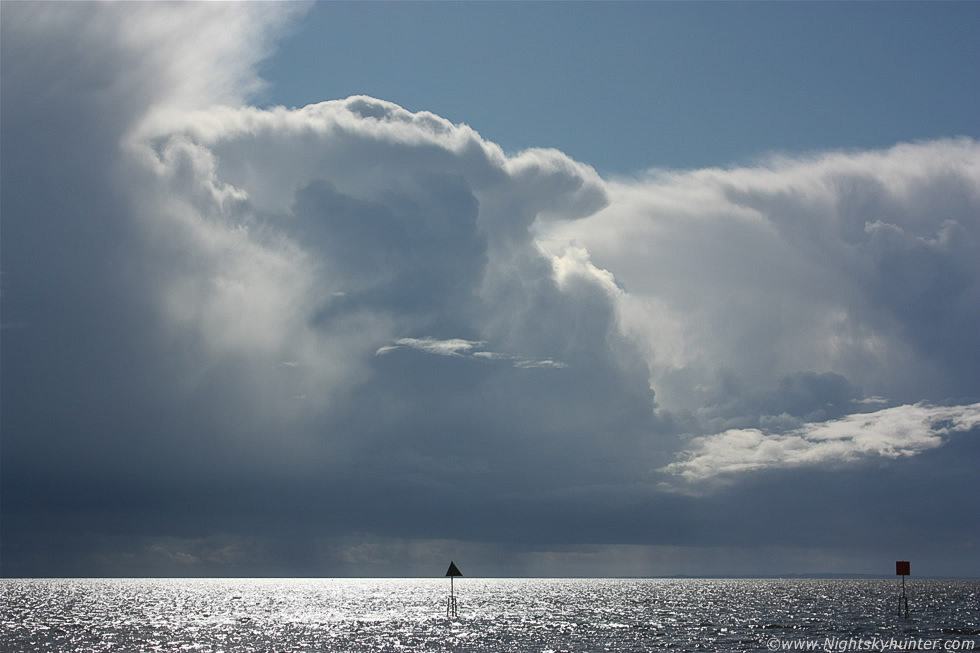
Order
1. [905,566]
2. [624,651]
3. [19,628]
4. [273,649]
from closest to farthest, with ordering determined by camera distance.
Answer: [624,651] < [273,649] < [905,566] < [19,628]

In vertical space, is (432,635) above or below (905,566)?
below

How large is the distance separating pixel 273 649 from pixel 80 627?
46014 millimetres

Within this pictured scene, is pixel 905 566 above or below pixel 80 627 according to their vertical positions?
above

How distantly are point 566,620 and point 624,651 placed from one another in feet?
145

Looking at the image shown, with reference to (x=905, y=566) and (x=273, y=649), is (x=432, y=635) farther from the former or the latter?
(x=905, y=566)

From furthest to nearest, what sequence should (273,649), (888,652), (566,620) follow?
(566,620) < (273,649) < (888,652)

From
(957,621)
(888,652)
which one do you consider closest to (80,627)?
(888,652)

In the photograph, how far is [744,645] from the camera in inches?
2906

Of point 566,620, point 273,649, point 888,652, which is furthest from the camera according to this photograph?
point 566,620

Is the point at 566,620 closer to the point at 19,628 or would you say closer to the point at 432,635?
the point at 432,635

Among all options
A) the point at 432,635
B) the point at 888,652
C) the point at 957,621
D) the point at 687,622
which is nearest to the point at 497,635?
the point at 432,635

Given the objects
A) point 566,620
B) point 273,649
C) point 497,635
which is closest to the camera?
point 273,649

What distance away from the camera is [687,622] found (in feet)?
354

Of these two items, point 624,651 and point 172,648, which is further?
point 172,648
